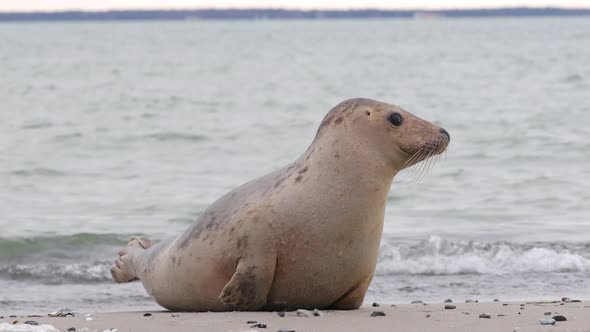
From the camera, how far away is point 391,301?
26.1ft

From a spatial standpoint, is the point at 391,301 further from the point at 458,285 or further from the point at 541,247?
the point at 541,247

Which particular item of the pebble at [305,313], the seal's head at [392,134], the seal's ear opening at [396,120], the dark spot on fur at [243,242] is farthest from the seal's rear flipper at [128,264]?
the seal's ear opening at [396,120]

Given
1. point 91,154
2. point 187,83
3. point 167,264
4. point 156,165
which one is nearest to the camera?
point 167,264

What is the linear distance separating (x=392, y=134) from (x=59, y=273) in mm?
4013

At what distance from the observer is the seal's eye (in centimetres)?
604

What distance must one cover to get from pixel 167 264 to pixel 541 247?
14.1 ft

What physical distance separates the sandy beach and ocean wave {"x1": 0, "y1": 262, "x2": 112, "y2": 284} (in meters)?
2.96

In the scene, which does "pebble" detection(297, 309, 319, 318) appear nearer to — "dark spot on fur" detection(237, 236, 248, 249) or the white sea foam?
"dark spot on fur" detection(237, 236, 248, 249)

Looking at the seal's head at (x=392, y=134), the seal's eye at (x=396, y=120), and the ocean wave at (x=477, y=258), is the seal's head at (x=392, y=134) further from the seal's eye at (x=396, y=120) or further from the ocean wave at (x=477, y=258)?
the ocean wave at (x=477, y=258)

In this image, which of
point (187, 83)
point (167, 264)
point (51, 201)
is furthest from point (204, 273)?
point (187, 83)

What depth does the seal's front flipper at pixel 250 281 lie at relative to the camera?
19.2 ft

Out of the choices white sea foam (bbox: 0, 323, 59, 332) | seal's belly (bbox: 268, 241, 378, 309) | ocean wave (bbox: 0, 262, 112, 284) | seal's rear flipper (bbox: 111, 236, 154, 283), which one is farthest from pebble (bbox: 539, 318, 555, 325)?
ocean wave (bbox: 0, 262, 112, 284)

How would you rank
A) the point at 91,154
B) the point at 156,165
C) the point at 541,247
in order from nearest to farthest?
the point at 541,247 → the point at 156,165 → the point at 91,154

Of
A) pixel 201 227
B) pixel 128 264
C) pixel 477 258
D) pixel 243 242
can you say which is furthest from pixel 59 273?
pixel 243 242
